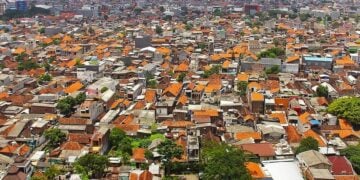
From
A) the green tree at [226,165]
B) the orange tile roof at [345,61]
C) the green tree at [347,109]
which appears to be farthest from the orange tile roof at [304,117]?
the orange tile roof at [345,61]

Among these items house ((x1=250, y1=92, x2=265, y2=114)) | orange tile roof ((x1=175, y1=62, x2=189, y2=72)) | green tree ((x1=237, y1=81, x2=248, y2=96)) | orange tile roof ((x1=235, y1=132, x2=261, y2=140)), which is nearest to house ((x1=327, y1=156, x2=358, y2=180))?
orange tile roof ((x1=235, y1=132, x2=261, y2=140))

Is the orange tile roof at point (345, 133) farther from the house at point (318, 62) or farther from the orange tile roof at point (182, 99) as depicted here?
the house at point (318, 62)

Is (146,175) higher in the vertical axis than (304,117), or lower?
lower

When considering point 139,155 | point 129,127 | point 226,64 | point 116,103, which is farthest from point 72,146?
point 226,64

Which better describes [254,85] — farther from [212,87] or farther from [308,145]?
[308,145]

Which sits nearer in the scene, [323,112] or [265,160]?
[265,160]

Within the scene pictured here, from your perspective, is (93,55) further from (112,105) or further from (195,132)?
(195,132)

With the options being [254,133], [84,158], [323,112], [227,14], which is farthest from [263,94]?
[227,14]
